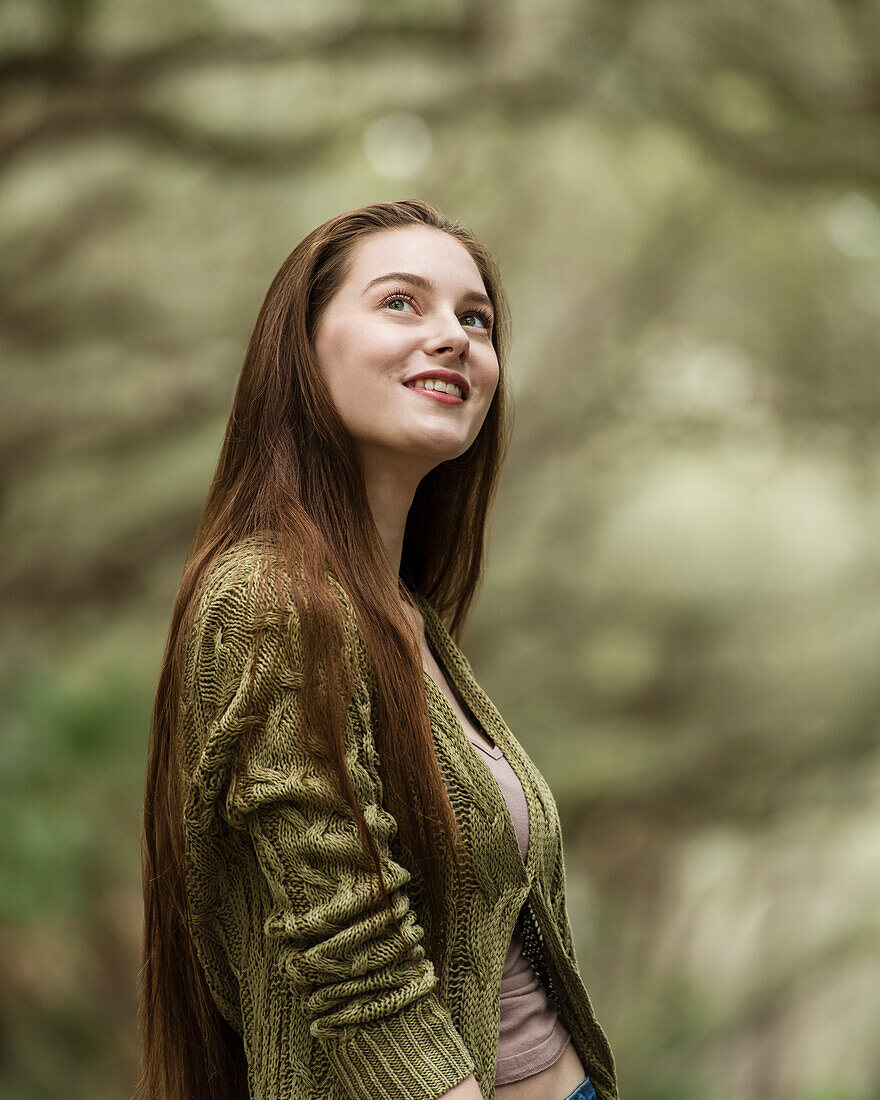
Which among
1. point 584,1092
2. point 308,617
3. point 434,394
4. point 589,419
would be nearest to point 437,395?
point 434,394

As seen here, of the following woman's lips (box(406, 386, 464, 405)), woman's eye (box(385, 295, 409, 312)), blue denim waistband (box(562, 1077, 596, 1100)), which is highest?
woman's eye (box(385, 295, 409, 312))

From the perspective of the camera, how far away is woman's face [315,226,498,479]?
1.06 m

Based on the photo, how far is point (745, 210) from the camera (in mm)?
2725

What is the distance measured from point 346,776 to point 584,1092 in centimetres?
45

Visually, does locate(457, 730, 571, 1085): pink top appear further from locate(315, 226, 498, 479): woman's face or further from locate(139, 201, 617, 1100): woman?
locate(315, 226, 498, 479): woman's face

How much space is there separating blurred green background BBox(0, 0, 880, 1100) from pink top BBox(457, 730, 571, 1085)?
152 centimetres

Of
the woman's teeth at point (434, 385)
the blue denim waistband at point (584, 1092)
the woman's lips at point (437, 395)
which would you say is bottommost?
the blue denim waistband at point (584, 1092)

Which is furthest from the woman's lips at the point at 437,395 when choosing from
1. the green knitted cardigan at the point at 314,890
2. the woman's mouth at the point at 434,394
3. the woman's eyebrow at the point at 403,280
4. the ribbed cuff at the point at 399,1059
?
the ribbed cuff at the point at 399,1059

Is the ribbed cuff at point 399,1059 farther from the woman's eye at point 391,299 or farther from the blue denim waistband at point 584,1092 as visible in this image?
the woman's eye at point 391,299

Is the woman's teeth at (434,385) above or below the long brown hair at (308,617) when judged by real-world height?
above

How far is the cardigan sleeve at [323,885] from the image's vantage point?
0.83 meters

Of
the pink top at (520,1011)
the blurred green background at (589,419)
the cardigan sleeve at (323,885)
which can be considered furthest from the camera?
the blurred green background at (589,419)

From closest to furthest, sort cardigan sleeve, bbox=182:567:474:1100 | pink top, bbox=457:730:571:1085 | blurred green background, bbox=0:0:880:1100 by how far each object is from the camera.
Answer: cardigan sleeve, bbox=182:567:474:1100, pink top, bbox=457:730:571:1085, blurred green background, bbox=0:0:880:1100

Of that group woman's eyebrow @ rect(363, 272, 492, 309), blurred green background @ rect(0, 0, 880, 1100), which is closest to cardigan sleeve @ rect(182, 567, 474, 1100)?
woman's eyebrow @ rect(363, 272, 492, 309)
